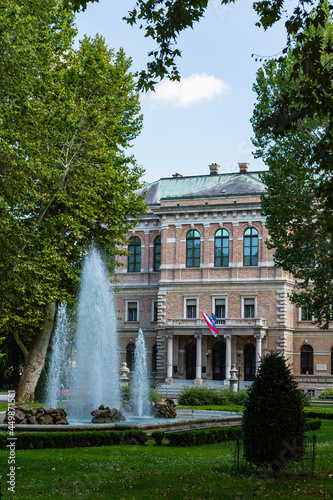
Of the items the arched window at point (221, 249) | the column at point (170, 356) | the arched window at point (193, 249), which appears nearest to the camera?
the column at point (170, 356)

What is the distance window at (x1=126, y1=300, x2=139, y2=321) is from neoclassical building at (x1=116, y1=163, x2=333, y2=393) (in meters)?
0.18

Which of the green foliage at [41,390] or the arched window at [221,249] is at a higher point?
the arched window at [221,249]

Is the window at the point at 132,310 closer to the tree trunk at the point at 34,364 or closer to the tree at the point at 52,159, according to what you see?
the tree at the point at 52,159

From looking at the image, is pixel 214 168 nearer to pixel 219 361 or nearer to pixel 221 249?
pixel 221 249

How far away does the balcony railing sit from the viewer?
49269 mm

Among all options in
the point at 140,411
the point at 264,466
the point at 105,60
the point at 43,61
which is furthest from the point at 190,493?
the point at 105,60

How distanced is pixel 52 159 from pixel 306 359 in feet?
106

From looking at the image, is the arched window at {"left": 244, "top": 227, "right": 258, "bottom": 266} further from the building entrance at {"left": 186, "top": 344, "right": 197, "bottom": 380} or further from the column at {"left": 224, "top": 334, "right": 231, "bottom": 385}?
the building entrance at {"left": 186, "top": 344, "right": 197, "bottom": 380}

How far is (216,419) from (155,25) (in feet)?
44.3

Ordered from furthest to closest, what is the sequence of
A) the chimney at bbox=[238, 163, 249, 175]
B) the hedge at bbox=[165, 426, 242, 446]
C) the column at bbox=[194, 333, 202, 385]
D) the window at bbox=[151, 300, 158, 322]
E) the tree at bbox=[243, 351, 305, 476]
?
1. the chimney at bbox=[238, 163, 249, 175]
2. the window at bbox=[151, 300, 158, 322]
3. the column at bbox=[194, 333, 202, 385]
4. the hedge at bbox=[165, 426, 242, 446]
5. the tree at bbox=[243, 351, 305, 476]

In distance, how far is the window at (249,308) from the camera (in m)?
51.5

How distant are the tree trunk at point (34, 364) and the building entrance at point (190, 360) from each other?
24.2 metres

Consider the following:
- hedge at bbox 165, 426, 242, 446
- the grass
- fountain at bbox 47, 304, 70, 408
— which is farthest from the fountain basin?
fountain at bbox 47, 304, 70, 408

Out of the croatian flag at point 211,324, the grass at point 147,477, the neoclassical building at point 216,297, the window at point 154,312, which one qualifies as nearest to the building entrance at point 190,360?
the neoclassical building at point 216,297
